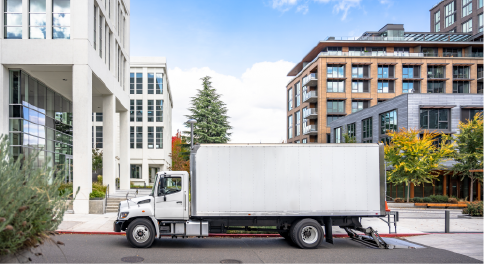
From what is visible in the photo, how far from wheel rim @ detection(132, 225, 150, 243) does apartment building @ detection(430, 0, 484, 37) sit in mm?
74394

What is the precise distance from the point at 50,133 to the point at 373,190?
76.9 ft

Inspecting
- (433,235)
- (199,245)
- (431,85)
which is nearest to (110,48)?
(199,245)

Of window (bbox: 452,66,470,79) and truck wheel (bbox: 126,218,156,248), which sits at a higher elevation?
window (bbox: 452,66,470,79)

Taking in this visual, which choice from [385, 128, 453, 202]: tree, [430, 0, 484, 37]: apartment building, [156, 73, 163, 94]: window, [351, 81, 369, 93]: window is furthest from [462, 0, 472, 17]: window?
[156, 73, 163, 94]: window

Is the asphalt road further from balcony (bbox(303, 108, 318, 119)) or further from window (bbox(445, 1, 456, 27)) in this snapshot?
window (bbox(445, 1, 456, 27))

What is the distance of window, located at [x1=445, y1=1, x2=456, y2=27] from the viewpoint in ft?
281

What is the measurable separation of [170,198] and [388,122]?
111 ft

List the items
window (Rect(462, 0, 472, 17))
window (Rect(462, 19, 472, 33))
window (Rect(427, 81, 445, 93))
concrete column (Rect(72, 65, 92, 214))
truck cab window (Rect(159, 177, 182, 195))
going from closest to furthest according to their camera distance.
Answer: truck cab window (Rect(159, 177, 182, 195)) < concrete column (Rect(72, 65, 92, 214)) < window (Rect(427, 81, 445, 93)) < window (Rect(462, 19, 472, 33)) < window (Rect(462, 0, 472, 17))

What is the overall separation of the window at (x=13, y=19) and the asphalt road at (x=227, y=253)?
13.4 metres

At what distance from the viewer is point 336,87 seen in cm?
5922

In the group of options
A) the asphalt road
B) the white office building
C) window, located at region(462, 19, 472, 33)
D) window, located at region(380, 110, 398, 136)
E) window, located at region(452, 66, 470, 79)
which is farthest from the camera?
window, located at region(462, 19, 472, 33)

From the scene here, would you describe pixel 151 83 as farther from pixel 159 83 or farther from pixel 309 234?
pixel 309 234

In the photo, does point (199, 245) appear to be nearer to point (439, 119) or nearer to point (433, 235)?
point (433, 235)

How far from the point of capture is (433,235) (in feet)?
49.4
